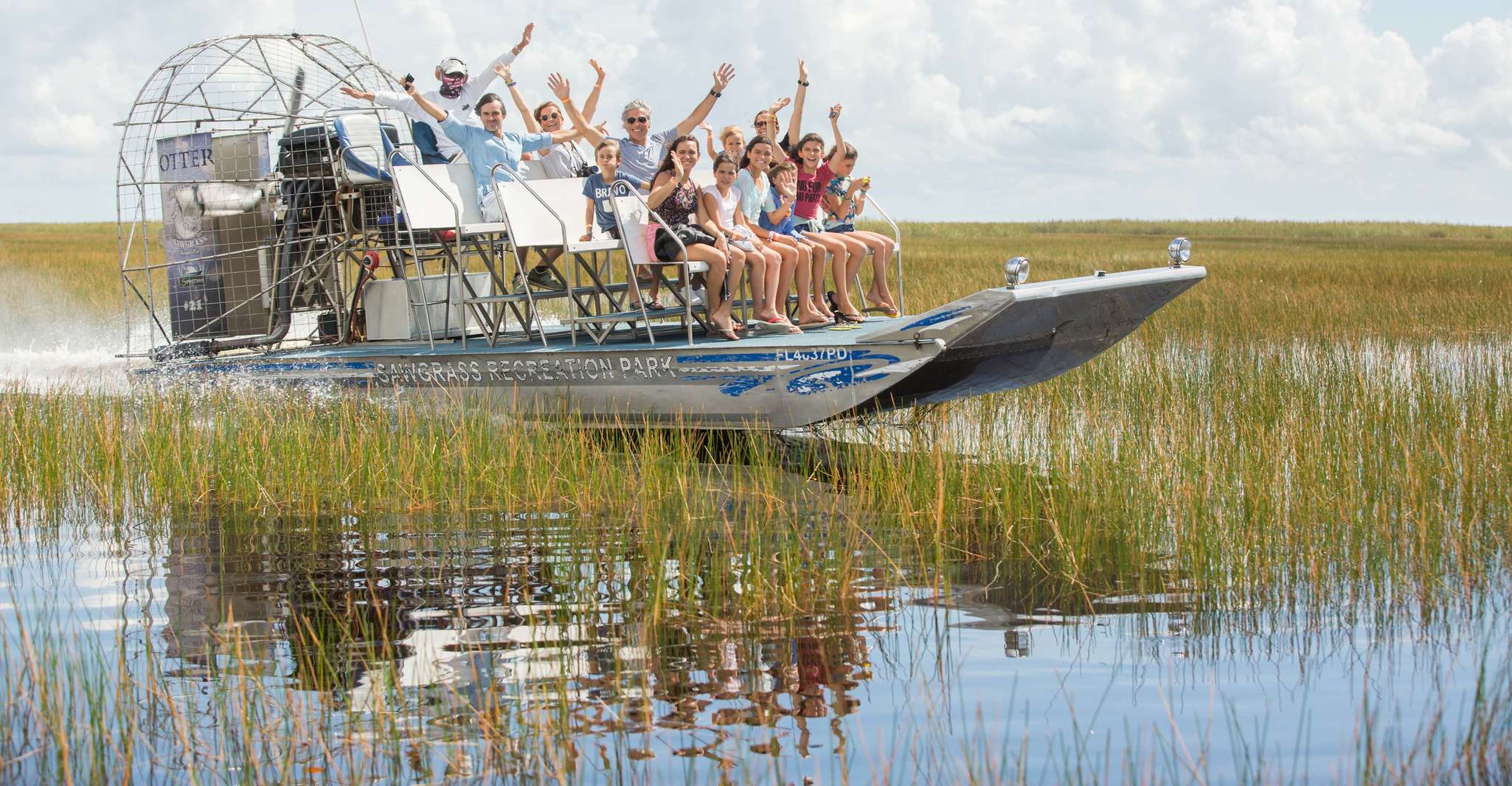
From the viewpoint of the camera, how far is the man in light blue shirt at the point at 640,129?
1184 centimetres

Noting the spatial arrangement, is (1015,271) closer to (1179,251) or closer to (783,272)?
(1179,251)

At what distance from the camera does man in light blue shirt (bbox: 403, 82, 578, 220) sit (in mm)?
11625

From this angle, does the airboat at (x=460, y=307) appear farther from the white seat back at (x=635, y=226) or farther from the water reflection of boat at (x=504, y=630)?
the water reflection of boat at (x=504, y=630)

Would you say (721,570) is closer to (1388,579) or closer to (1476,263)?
(1388,579)

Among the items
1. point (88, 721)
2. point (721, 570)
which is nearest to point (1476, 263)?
point (721, 570)

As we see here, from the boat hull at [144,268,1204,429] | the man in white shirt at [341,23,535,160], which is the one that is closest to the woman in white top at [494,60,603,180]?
the man in white shirt at [341,23,535,160]

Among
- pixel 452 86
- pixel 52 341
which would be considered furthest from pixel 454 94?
pixel 52 341

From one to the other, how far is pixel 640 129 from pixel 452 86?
169cm

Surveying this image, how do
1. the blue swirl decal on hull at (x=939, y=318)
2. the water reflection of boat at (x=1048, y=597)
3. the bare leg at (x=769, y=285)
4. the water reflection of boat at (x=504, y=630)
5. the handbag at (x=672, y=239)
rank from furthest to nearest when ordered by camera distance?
the bare leg at (x=769, y=285)
the handbag at (x=672, y=239)
the blue swirl decal on hull at (x=939, y=318)
the water reflection of boat at (x=1048, y=597)
the water reflection of boat at (x=504, y=630)

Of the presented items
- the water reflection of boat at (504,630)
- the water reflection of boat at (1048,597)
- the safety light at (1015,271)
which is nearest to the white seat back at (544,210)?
the safety light at (1015,271)

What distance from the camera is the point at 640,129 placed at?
1209 centimetres

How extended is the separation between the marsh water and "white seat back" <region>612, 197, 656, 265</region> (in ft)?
11.7

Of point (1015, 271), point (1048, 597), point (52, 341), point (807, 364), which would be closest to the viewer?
point (1048, 597)

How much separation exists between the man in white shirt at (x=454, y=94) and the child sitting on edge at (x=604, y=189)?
1.66m
